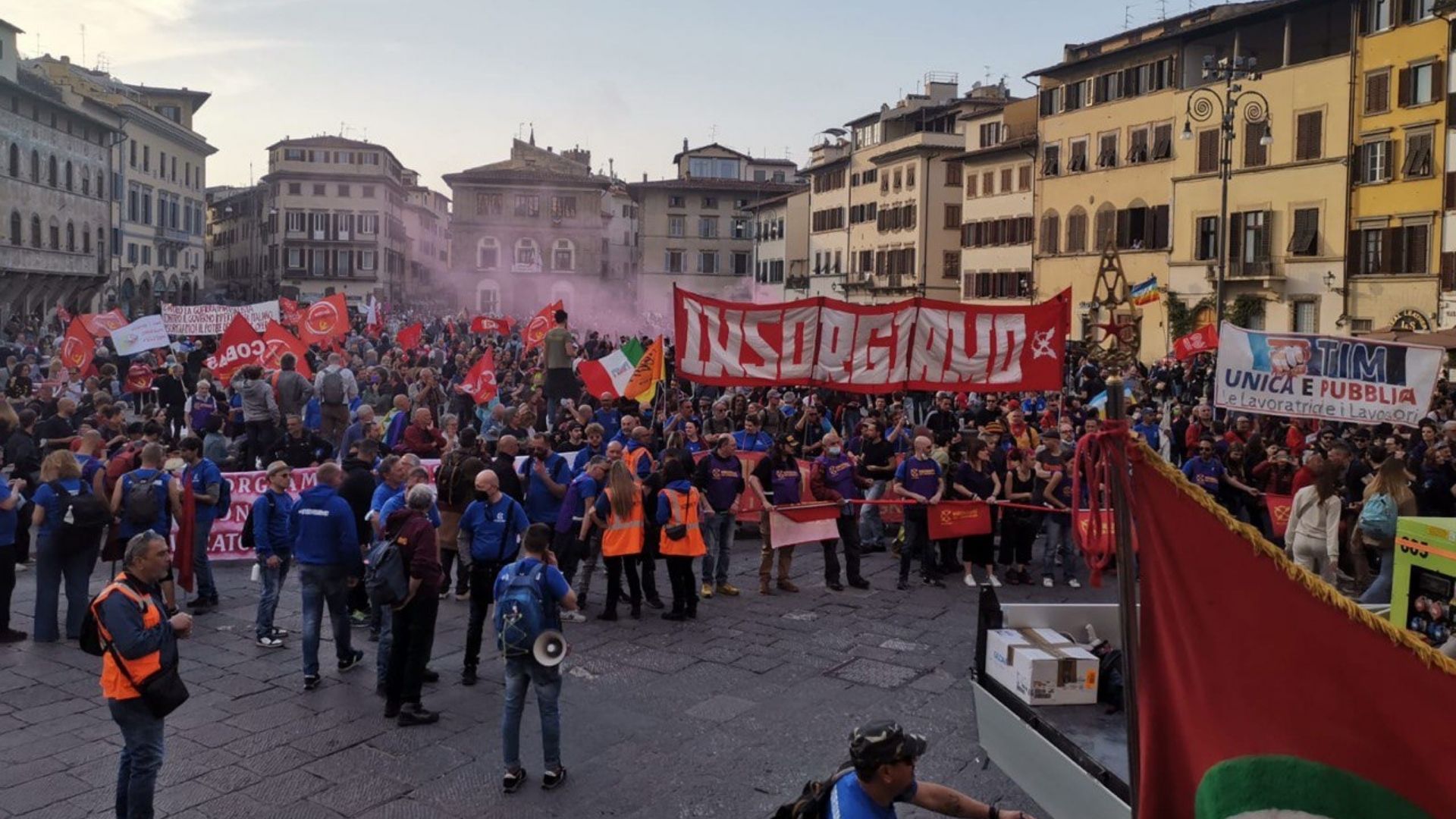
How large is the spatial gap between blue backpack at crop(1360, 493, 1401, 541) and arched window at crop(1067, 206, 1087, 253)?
36539 mm

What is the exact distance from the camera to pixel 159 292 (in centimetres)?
6644

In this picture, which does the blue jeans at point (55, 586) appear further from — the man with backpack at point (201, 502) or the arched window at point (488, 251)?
the arched window at point (488, 251)

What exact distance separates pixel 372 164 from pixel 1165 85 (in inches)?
2425

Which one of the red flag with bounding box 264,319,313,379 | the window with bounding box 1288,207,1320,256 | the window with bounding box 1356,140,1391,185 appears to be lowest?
the red flag with bounding box 264,319,313,379

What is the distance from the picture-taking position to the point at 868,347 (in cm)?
1309

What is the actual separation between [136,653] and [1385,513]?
9.09 metres

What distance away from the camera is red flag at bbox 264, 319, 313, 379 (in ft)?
60.7

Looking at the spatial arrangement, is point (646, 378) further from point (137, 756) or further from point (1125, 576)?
point (1125, 576)

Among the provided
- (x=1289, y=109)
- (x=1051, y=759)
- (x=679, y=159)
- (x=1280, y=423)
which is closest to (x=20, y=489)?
(x=1051, y=759)

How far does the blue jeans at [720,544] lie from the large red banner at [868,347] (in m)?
1.68

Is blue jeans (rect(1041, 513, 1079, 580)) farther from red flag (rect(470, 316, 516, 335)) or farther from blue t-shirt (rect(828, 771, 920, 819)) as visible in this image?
red flag (rect(470, 316, 516, 335))

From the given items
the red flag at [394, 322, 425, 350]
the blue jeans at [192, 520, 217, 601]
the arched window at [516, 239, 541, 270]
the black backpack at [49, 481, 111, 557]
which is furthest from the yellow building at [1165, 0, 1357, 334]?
the arched window at [516, 239, 541, 270]

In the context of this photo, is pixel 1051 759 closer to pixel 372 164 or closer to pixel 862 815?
pixel 862 815

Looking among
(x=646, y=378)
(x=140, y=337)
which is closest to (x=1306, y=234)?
(x=646, y=378)
